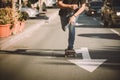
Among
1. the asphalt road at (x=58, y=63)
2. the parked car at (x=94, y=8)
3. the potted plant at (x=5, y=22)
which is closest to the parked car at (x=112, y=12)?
the potted plant at (x=5, y=22)

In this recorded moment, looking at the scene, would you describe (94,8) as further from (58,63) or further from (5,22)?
(58,63)

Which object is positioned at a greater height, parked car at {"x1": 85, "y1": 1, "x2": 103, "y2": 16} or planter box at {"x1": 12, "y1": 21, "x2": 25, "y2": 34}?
planter box at {"x1": 12, "y1": 21, "x2": 25, "y2": 34}

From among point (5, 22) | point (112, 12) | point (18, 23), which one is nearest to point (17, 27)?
point (18, 23)

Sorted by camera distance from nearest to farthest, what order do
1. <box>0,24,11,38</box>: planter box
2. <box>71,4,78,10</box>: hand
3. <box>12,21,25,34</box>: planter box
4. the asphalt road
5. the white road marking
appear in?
1. the asphalt road
2. the white road marking
3. <box>71,4,78,10</box>: hand
4. <box>0,24,11,38</box>: planter box
5. <box>12,21,25,34</box>: planter box

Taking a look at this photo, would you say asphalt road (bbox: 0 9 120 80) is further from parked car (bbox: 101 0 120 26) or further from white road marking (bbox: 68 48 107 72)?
parked car (bbox: 101 0 120 26)

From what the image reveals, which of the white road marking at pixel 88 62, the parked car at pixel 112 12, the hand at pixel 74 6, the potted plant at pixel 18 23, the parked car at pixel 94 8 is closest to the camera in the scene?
the white road marking at pixel 88 62

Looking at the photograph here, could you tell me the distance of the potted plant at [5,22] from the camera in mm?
15195

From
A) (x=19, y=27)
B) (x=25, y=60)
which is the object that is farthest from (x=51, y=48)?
(x=19, y=27)

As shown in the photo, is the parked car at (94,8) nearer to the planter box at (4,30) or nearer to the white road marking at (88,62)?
the planter box at (4,30)

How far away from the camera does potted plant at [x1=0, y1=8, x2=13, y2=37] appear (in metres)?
15.2

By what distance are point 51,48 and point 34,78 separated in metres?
4.83

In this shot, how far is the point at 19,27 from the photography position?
18.2 m

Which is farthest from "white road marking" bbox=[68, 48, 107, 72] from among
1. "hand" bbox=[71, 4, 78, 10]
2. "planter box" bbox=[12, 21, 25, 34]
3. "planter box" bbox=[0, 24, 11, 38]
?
"planter box" bbox=[12, 21, 25, 34]

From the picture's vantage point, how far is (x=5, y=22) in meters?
15.7
